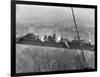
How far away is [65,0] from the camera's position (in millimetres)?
2074

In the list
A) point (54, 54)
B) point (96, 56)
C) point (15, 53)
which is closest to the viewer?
point (15, 53)

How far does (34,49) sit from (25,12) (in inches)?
18.0

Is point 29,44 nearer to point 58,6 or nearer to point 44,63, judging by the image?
point 44,63

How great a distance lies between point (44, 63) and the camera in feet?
6.57

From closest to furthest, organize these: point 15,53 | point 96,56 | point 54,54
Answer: point 15,53, point 54,54, point 96,56

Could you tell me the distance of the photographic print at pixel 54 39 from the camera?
1930 mm

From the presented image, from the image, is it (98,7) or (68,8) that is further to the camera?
(98,7)

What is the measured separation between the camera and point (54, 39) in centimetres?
204

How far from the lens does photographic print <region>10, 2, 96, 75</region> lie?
1930mm

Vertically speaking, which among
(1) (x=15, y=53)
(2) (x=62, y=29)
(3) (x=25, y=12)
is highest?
(3) (x=25, y=12)

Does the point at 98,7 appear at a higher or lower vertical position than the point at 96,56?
higher

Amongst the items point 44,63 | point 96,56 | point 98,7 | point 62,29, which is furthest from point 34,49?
point 98,7

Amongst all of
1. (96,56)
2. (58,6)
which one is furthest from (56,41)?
(96,56)

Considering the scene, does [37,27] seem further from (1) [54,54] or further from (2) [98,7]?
(2) [98,7]
